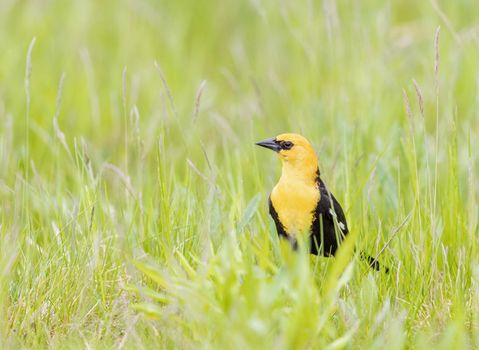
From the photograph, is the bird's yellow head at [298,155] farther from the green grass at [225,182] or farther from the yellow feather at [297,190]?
the green grass at [225,182]

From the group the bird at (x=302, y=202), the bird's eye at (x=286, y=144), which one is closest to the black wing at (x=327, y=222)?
the bird at (x=302, y=202)

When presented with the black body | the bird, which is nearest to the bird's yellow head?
the bird

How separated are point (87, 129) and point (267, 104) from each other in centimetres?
127

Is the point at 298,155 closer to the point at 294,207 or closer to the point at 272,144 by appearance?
the point at 272,144

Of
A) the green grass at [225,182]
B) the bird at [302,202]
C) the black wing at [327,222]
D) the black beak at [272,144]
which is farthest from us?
the black beak at [272,144]

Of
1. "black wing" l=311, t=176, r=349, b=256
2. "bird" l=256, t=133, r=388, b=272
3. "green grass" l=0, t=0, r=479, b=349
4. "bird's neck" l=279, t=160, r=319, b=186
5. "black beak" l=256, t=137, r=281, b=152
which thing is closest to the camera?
"green grass" l=0, t=0, r=479, b=349

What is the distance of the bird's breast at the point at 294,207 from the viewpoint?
13.3ft

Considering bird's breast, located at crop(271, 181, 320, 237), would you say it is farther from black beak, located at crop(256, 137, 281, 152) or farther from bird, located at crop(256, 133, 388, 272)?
black beak, located at crop(256, 137, 281, 152)

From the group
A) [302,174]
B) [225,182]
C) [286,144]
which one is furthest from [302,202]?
[225,182]

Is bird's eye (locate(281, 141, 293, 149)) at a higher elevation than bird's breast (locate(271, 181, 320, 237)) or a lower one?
higher

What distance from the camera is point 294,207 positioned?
405cm

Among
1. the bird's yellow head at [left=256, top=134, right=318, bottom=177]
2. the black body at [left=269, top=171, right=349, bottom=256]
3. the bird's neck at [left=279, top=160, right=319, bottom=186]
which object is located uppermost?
the bird's yellow head at [left=256, top=134, right=318, bottom=177]

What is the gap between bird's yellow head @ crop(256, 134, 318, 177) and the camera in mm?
4172

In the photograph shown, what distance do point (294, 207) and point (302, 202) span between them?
5 centimetres
